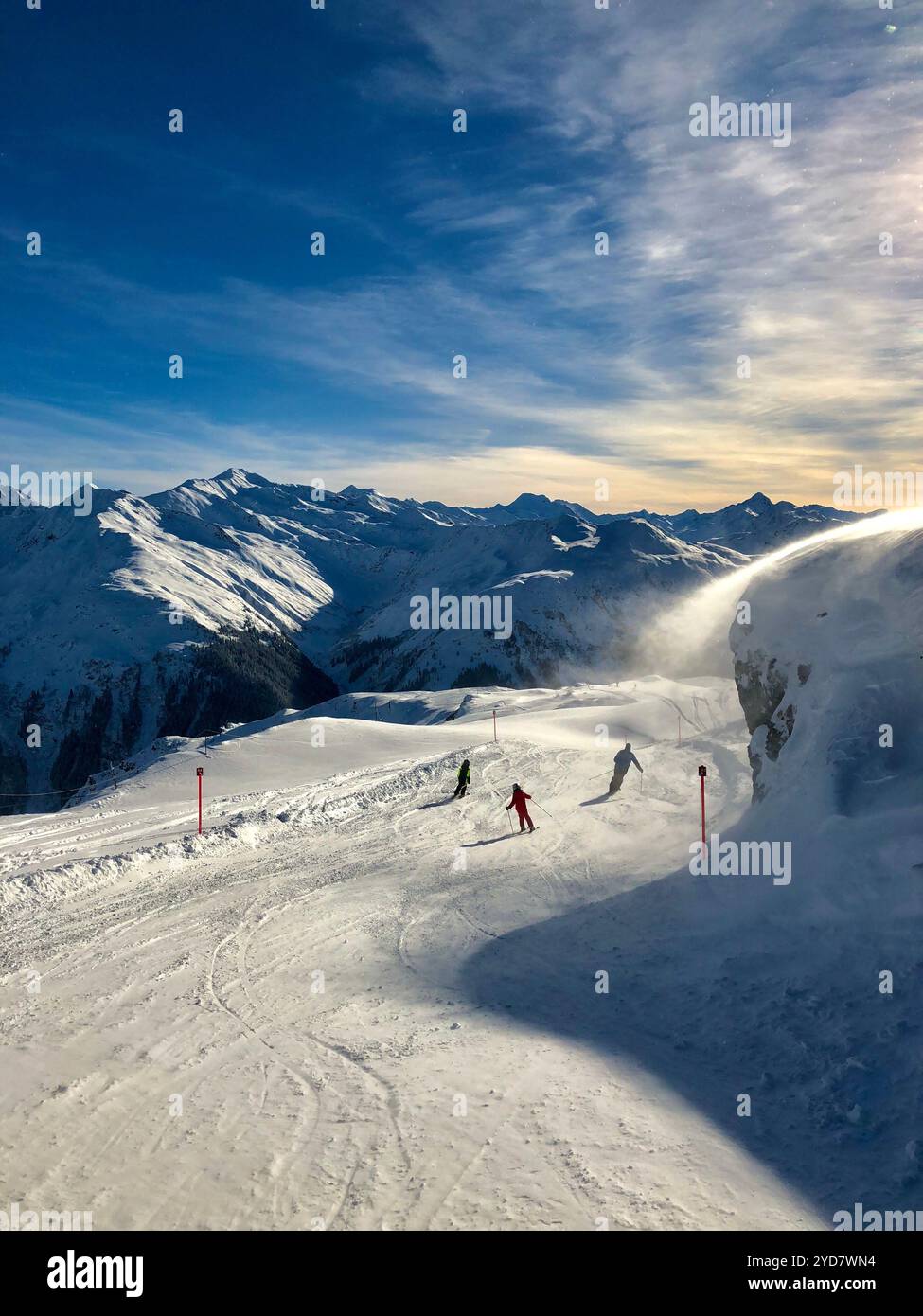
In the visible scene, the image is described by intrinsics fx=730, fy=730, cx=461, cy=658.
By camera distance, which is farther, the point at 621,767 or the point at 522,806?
the point at 621,767

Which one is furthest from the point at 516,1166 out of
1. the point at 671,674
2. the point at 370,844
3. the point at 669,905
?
the point at 671,674

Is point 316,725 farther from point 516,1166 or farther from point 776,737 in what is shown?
point 516,1166

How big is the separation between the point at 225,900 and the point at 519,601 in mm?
187933

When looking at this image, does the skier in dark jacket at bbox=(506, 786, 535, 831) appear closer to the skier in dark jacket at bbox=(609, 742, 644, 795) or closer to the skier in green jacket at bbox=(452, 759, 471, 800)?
the skier in green jacket at bbox=(452, 759, 471, 800)

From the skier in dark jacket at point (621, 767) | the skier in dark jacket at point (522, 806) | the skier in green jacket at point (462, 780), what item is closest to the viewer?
the skier in dark jacket at point (522, 806)

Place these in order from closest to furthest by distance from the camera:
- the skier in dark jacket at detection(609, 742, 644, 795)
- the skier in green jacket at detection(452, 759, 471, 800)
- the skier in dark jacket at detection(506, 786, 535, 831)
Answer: the skier in dark jacket at detection(506, 786, 535, 831) → the skier in green jacket at detection(452, 759, 471, 800) → the skier in dark jacket at detection(609, 742, 644, 795)

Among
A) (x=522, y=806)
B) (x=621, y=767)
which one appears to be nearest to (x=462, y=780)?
(x=522, y=806)

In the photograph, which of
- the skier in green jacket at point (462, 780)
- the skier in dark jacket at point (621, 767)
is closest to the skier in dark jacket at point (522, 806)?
the skier in green jacket at point (462, 780)

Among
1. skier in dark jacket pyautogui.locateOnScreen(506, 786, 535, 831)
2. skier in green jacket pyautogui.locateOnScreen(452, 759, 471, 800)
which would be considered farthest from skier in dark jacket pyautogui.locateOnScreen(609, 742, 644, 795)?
skier in dark jacket pyautogui.locateOnScreen(506, 786, 535, 831)

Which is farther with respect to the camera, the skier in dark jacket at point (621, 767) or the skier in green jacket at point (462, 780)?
the skier in dark jacket at point (621, 767)

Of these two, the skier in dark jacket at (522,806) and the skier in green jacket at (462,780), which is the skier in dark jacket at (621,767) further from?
the skier in dark jacket at (522,806)

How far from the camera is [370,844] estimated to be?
666 inches

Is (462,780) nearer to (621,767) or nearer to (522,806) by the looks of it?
(522,806)

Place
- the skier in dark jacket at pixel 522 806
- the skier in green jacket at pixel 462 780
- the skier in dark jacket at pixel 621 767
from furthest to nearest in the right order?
the skier in dark jacket at pixel 621 767, the skier in green jacket at pixel 462 780, the skier in dark jacket at pixel 522 806
